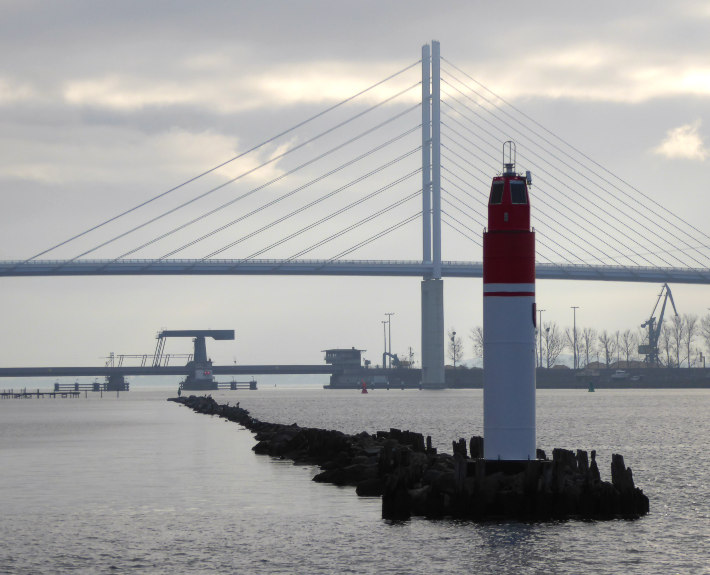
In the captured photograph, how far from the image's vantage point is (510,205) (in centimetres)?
2005

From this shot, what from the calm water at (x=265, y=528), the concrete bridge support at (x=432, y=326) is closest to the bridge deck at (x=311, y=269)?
the concrete bridge support at (x=432, y=326)

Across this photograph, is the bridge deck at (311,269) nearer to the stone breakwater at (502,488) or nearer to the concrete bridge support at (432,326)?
the concrete bridge support at (432,326)

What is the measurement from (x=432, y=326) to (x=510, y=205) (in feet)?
364

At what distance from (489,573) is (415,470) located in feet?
20.6

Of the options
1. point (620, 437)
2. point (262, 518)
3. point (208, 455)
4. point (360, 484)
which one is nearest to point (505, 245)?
point (262, 518)

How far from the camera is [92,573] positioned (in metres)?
17.3

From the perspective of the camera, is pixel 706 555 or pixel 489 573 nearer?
pixel 489 573

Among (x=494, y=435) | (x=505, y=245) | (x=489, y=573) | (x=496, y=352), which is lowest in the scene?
(x=489, y=573)

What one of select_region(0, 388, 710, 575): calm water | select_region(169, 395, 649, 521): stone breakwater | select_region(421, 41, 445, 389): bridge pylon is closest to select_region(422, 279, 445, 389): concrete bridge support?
select_region(421, 41, 445, 389): bridge pylon

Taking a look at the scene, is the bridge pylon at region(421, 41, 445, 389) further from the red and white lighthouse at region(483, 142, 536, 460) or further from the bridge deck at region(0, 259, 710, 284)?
the red and white lighthouse at region(483, 142, 536, 460)

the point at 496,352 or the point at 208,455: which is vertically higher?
the point at 496,352

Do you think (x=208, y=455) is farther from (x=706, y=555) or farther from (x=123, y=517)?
(x=706, y=555)

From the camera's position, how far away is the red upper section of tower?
20.0 meters

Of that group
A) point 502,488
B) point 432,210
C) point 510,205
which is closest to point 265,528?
point 502,488
